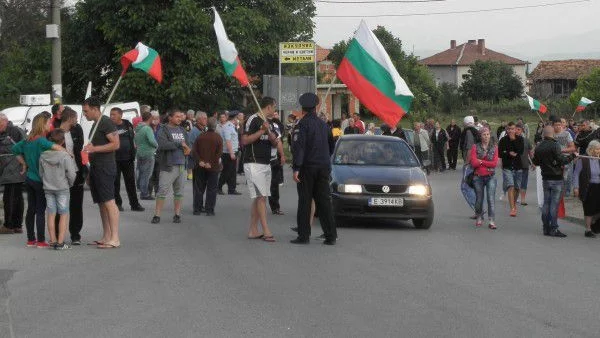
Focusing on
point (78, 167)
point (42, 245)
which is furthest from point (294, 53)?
point (42, 245)

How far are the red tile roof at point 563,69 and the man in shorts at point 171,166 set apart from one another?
331ft

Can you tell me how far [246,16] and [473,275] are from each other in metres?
36.3

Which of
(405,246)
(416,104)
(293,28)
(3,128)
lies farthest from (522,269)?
(416,104)

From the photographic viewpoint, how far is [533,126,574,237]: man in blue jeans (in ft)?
52.6

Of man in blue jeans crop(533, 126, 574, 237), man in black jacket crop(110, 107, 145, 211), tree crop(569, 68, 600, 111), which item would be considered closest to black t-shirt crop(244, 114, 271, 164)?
man in blue jeans crop(533, 126, 574, 237)

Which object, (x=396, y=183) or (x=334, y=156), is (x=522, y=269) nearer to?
(x=396, y=183)

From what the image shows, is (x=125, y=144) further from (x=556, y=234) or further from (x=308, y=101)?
(x=556, y=234)

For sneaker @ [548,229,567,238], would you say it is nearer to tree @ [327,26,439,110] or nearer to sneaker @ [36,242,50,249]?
sneaker @ [36,242,50,249]

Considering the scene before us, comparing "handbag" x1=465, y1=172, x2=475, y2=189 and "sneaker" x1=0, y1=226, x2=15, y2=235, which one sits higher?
"handbag" x1=465, y1=172, x2=475, y2=189

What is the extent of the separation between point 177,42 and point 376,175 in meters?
29.8

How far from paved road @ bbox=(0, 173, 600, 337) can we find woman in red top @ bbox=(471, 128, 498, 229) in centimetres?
160

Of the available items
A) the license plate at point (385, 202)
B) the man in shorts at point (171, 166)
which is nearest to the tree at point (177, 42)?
the man in shorts at point (171, 166)

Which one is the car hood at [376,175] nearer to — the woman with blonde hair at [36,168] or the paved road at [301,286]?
the paved road at [301,286]

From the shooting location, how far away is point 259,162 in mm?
14078
